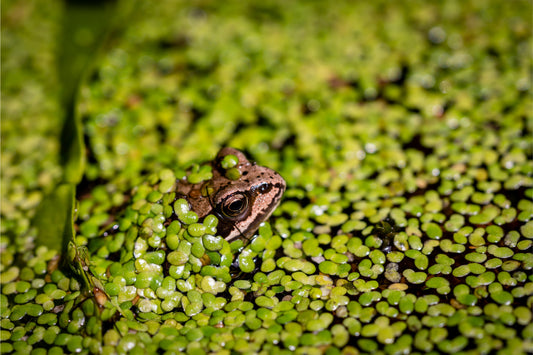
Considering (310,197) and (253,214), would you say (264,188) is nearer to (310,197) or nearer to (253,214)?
(253,214)

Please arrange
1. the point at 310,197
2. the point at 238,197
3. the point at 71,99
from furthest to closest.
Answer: the point at 71,99, the point at 310,197, the point at 238,197

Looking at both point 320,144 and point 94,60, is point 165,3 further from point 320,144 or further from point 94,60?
point 320,144

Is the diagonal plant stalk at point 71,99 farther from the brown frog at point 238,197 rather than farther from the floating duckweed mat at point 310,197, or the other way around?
the brown frog at point 238,197

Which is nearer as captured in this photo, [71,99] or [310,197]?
[310,197]

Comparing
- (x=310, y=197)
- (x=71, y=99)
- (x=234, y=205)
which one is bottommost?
(x=71, y=99)

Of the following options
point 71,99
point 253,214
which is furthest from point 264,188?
point 71,99

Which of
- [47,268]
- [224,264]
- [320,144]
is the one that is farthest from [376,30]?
[47,268]
